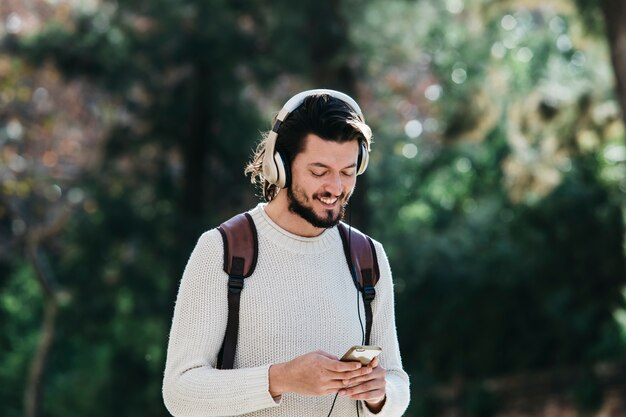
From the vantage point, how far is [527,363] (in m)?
18.6

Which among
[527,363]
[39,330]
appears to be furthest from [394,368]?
[39,330]

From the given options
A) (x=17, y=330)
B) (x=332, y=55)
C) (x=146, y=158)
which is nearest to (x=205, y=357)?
(x=332, y=55)

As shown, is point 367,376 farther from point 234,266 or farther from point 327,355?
point 234,266

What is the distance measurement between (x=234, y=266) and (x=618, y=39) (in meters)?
11.5

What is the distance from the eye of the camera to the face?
3785 mm

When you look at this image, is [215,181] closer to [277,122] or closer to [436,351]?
[436,351]

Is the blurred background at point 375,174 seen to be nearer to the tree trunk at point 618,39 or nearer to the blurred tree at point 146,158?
the blurred tree at point 146,158

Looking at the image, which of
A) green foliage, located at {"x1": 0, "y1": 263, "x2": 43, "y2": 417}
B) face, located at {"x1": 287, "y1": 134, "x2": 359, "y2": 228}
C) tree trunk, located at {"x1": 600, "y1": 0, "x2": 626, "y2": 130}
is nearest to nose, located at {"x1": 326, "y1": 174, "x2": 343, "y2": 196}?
face, located at {"x1": 287, "y1": 134, "x2": 359, "y2": 228}

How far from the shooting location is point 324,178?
3.80 m

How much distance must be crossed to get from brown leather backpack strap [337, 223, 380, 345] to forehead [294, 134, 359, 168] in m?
0.31

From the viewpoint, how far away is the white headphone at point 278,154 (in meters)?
3.85

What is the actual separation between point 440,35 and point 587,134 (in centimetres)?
312

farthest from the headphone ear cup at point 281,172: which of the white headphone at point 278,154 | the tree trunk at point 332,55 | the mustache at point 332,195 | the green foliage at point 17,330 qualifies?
the green foliage at point 17,330

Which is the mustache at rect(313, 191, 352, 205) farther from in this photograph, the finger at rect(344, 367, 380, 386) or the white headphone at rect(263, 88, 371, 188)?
the finger at rect(344, 367, 380, 386)
